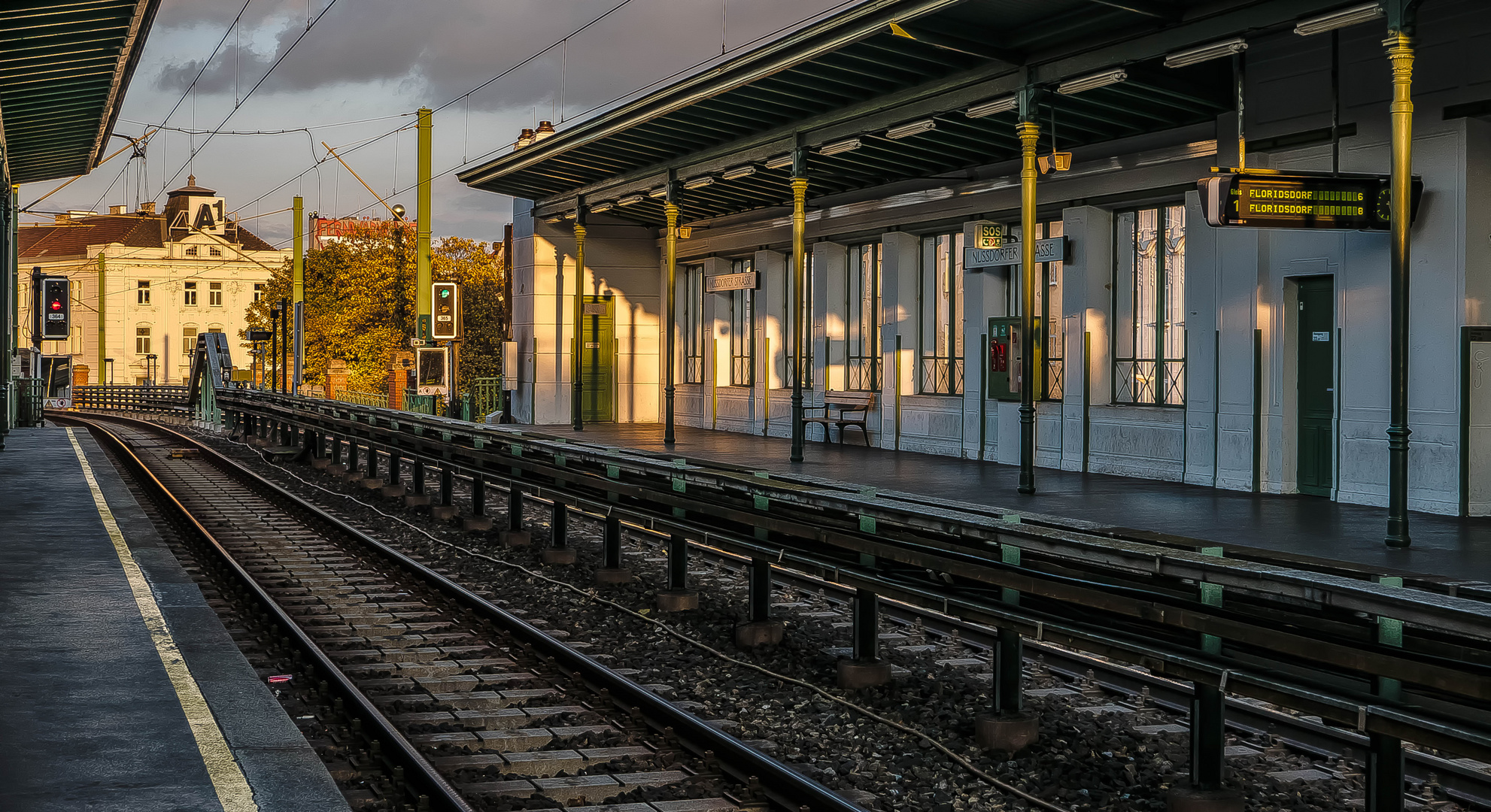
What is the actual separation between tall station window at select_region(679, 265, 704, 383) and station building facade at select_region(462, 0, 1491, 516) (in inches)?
2.9

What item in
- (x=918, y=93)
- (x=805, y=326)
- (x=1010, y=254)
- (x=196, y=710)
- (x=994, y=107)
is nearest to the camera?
(x=196, y=710)

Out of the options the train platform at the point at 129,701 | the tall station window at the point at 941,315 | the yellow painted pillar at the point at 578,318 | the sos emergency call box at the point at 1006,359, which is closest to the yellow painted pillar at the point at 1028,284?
the sos emergency call box at the point at 1006,359

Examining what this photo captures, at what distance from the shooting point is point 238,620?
35.4 feet

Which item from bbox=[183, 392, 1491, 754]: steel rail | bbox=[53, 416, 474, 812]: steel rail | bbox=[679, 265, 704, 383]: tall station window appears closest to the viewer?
bbox=[183, 392, 1491, 754]: steel rail

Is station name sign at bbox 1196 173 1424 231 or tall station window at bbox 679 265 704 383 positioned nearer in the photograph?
station name sign at bbox 1196 173 1424 231

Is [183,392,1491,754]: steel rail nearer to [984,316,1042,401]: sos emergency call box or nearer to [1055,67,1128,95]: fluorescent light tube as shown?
[1055,67,1128,95]: fluorescent light tube

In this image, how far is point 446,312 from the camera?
2978 centimetres

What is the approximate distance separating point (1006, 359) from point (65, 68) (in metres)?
14.9

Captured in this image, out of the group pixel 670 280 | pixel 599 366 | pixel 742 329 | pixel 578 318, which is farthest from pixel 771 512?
pixel 599 366

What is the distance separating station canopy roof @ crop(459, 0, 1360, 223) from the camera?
13398 mm

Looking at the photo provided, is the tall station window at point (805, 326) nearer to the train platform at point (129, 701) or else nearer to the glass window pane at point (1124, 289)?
the glass window pane at point (1124, 289)

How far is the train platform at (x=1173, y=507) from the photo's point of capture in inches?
401

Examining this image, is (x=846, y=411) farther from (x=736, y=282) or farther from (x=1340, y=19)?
(x=1340, y=19)

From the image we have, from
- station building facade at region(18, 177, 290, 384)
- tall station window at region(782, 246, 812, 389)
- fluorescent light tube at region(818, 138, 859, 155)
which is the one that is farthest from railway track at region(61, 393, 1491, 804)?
station building facade at region(18, 177, 290, 384)
